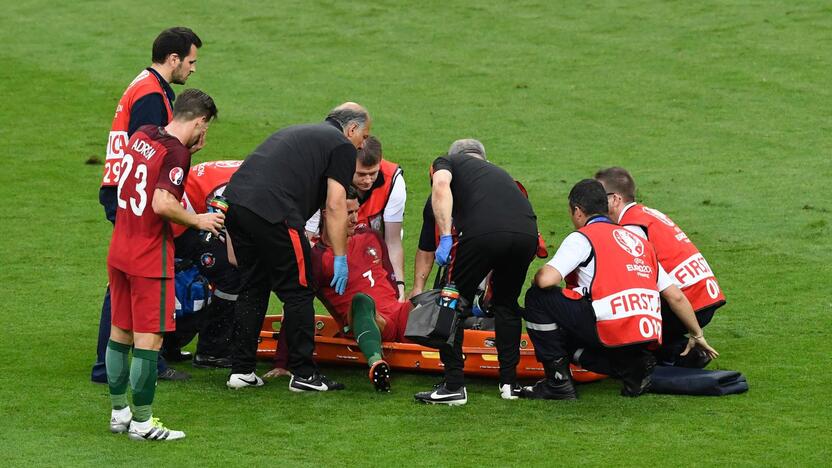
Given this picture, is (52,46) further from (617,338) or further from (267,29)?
(617,338)

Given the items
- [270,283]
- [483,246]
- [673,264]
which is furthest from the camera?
[673,264]

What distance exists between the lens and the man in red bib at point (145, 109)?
8336mm

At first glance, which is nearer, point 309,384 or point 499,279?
point 499,279

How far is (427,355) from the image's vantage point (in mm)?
8477

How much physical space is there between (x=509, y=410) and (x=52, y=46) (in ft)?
50.4

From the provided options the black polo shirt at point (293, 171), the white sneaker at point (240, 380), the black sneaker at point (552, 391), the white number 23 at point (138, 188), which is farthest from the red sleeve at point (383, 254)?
the white number 23 at point (138, 188)

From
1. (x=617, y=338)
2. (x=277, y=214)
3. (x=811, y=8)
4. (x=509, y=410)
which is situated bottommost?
(x=509, y=410)

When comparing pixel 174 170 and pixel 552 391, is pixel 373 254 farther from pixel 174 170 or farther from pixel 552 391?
pixel 174 170

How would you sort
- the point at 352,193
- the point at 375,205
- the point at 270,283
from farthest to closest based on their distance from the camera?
1. the point at 375,205
2. the point at 352,193
3. the point at 270,283

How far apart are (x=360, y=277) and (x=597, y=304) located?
180 cm

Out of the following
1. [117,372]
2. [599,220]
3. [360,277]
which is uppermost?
[599,220]

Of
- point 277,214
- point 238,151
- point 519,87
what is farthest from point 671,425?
point 519,87

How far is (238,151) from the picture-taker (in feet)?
51.9

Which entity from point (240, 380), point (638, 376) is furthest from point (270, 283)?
point (638, 376)
